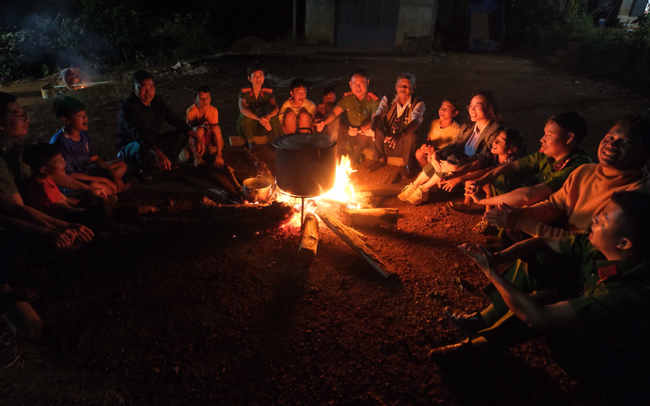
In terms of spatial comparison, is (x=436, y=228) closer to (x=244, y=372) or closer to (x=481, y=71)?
(x=244, y=372)

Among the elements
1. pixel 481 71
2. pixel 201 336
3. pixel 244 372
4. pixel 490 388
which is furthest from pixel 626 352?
pixel 481 71

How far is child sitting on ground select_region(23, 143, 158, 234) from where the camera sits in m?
3.61

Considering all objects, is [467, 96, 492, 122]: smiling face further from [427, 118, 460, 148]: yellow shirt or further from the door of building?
the door of building

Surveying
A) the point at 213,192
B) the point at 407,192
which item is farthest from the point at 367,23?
the point at 213,192

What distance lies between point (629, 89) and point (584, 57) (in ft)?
12.1

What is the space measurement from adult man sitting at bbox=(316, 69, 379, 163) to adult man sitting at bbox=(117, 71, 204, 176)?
2.63 m

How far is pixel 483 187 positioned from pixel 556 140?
1145mm

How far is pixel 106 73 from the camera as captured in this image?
13.9m

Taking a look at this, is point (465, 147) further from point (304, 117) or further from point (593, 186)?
point (304, 117)

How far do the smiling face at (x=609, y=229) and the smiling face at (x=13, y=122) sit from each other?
211 inches

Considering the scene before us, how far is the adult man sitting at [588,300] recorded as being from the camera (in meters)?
2.02

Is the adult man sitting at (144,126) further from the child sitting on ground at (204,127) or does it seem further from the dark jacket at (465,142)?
the dark jacket at (465,142)

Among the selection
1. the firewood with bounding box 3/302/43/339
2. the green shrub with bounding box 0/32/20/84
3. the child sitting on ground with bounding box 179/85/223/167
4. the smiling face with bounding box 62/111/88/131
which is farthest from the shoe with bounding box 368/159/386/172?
the green shrub with bounding box 0/32/20/84

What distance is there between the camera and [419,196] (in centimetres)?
523
